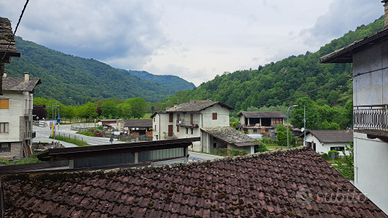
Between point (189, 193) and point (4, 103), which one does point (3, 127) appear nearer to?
point (4, 103)

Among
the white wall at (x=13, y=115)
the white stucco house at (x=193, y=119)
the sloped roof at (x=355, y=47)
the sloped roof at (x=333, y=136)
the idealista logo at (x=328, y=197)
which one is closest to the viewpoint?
the idealista logo at (x=328, y=197)

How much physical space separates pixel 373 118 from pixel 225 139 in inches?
976

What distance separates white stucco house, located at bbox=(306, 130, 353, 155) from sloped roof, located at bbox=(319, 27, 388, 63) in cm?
2409

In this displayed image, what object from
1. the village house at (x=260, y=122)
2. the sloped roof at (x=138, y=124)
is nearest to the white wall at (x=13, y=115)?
the sloped roof at (x=138, y=124)

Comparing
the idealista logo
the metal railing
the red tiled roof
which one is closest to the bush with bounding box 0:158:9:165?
the red tiled roof

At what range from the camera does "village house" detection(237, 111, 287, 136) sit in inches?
2427

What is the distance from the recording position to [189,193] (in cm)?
420

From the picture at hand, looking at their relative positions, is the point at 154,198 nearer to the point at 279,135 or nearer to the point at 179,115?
the point at 179,115

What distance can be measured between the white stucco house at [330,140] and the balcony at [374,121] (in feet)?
81.2

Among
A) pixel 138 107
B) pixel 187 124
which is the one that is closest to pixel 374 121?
pixel 187 124

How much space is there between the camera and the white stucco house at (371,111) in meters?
8.72

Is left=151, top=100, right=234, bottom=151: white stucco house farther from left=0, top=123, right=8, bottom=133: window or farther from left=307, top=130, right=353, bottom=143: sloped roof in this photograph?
left=0, top=123, right=8, bottom=133: window

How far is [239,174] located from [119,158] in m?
3.42

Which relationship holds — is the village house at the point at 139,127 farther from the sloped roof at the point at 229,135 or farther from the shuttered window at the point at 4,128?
the shuttered window at the point at 4,128
